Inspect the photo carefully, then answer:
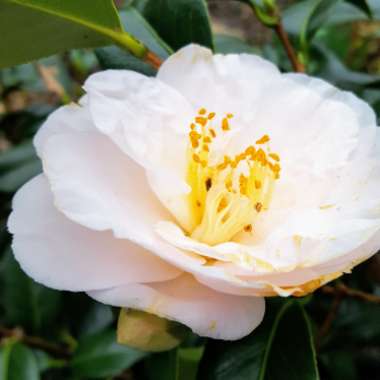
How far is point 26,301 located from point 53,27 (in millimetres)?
576

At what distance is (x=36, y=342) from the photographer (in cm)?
108

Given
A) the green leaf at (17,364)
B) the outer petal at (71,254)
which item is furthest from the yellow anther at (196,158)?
the green leaf at (17,364)

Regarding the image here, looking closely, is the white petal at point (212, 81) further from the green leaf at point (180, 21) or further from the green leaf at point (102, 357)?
the green leaf at point (102, 357)

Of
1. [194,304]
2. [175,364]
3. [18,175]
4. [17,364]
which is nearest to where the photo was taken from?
[194,304]

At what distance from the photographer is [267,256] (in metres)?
0.57

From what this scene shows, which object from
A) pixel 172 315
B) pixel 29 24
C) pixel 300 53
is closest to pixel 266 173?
pixel 172 315

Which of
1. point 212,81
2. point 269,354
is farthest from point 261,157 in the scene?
point 269,354

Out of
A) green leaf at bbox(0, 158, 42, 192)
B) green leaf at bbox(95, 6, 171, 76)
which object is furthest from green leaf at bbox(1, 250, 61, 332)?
green leaf at bbox(95, 6, 171, 76)

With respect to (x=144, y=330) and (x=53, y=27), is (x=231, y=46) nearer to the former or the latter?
(x=53, y=27)

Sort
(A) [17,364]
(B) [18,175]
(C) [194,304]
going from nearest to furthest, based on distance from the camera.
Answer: (C) [194,304] < (A) [17,364] < (B) [18,175]

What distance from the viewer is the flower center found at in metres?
0.66

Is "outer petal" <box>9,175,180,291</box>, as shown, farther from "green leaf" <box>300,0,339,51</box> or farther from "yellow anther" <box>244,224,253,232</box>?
"green leaf" <box>300,0,339,51</box>

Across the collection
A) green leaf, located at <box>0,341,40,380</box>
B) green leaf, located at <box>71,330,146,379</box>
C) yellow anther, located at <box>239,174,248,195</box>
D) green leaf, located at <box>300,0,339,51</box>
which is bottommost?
green leaf, located at <box>71,330,146,379</box>

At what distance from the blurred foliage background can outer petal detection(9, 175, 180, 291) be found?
0.20 meters
